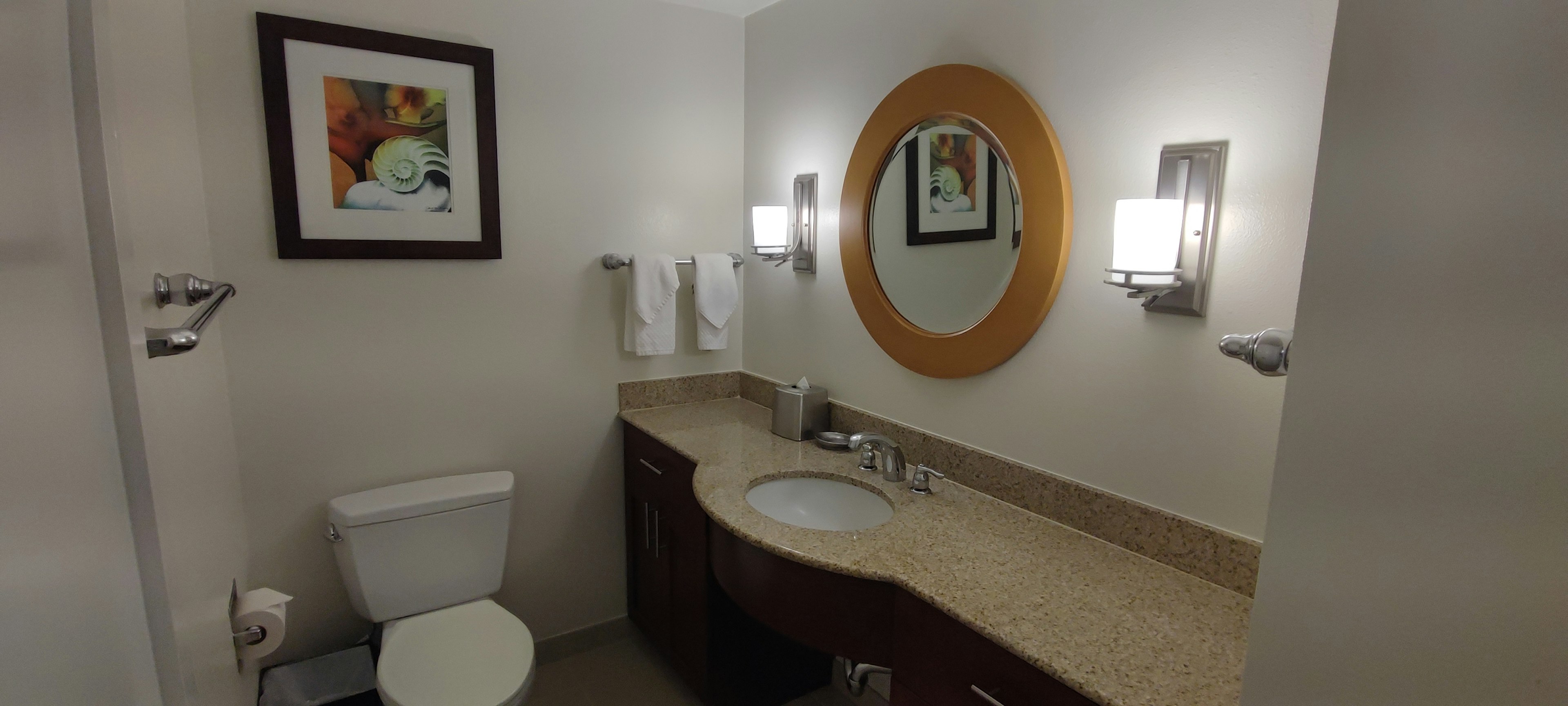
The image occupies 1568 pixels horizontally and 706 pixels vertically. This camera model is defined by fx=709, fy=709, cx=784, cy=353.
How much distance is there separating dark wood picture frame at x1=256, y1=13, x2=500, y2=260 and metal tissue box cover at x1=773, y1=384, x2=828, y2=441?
998 mm

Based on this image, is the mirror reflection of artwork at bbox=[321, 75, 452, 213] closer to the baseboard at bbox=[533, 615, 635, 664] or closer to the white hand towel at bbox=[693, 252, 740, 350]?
the white hand towel at bbox=[693, 252, 740, 350]

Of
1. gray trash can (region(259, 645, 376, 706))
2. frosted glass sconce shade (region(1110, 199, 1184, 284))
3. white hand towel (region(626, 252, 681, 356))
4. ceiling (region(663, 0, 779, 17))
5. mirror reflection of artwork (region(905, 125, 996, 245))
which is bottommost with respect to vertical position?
gray trash can (region(259, 645, 376, 706))

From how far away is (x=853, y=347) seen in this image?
2.14m

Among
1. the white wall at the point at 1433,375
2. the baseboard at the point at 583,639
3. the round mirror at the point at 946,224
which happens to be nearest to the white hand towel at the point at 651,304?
the round mirror at the point at 946,224

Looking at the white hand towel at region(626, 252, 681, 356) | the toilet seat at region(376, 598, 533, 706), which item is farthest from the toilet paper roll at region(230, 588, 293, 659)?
the white hand towel at region(626, 252, 681, 356)

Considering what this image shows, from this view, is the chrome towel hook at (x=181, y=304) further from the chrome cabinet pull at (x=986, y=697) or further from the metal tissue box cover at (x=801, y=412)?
the metal tissue box cover at (x=801, y=412)

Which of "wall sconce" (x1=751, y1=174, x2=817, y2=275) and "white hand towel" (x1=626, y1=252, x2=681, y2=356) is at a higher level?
"wall sconce" (x1=751, y1=174, x2=817, y2=275)

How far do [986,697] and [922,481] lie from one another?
65cm

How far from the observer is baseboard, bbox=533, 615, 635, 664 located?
2449 millimetres

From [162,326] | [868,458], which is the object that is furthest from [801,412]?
[162,326]

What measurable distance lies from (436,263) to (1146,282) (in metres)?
1.91

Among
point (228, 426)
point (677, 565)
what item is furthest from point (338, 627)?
point (677, 565)

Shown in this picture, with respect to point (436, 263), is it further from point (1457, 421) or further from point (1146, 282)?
point (1457, 421)

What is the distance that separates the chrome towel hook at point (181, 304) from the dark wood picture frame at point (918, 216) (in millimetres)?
1454
